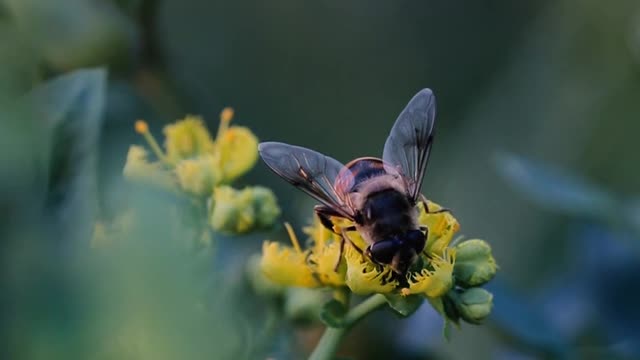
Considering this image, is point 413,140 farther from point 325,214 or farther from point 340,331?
point 340,331

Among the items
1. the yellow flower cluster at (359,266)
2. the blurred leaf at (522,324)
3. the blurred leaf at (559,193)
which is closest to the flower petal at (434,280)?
the yellow flower cluster at (359,266)

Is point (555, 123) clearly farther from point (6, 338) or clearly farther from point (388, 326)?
point (6, 338)

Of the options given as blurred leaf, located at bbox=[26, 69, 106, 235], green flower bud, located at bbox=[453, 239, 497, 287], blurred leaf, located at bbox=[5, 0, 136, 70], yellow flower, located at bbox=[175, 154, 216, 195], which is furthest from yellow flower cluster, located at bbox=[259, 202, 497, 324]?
blurred leaf, located at bbox=[5, 0, 136, 70]

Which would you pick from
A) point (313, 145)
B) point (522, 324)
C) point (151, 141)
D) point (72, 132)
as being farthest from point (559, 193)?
point (313, 145)

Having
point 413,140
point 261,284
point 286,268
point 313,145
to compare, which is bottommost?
point 313,145

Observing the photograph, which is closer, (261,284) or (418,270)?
(418,270)
